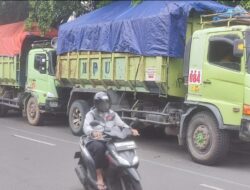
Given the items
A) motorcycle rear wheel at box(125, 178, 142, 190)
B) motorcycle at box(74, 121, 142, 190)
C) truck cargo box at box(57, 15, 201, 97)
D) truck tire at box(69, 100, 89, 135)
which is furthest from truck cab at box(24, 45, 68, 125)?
motorcycle rear wheel at box(125, 178, 142, 190)

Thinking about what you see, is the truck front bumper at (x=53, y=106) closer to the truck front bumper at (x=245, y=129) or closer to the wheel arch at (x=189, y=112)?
the wheel arch at (x=189, y=112)

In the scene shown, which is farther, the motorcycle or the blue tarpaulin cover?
the blue tarpaulin cover

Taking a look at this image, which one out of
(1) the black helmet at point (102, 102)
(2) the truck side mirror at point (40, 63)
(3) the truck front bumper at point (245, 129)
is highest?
(2) the truck side mirror at point (40, 63)

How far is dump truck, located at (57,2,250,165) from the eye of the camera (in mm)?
9578

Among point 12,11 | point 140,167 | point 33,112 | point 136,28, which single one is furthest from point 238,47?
point 12,11

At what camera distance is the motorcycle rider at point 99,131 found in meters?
6.68

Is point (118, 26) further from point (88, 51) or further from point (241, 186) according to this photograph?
point (241, 186)

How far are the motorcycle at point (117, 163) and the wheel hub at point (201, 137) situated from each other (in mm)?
3545

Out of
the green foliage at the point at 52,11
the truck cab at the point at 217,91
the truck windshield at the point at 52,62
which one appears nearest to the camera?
the truck cab at the point at 217,91

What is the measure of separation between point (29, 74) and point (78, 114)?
342 centimetres

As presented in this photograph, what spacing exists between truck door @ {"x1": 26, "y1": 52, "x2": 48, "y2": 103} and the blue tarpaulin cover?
1.49 meters

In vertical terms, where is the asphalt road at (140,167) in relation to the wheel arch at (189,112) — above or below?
below

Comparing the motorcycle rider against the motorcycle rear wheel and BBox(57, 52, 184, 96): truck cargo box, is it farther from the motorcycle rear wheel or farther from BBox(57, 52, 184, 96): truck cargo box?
BBox(57, 52, 184, 96): truck cargo box

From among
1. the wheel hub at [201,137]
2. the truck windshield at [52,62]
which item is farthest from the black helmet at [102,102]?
the truck windshield at [52,62]
